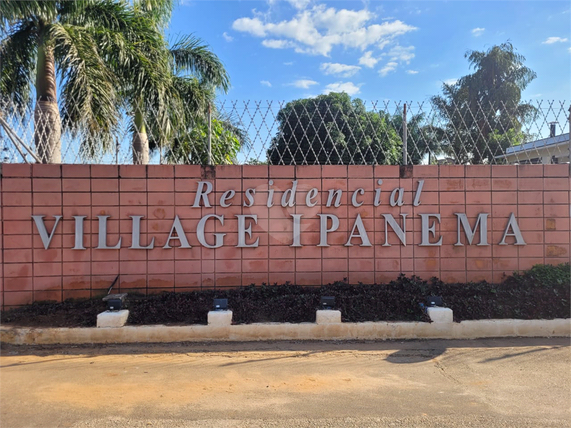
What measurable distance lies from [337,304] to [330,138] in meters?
2.41

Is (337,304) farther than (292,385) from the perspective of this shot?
Yes

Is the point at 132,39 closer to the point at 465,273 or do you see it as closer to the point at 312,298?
the point at 312,298

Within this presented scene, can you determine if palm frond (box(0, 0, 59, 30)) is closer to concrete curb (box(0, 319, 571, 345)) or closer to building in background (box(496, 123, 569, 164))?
concrete curb (box(0, 319, 571, 345))

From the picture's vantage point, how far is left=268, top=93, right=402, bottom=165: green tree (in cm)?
578

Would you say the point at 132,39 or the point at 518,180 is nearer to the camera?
the point at 518,180

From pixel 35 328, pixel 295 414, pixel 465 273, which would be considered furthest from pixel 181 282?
pixel 465 273

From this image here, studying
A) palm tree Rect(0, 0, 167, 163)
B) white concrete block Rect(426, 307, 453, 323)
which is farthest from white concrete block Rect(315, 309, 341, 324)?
palm tree Rect(0, 0, 167, 163)

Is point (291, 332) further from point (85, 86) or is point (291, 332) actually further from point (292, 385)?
point (85, 86)

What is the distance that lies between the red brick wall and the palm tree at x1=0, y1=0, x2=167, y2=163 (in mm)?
1200

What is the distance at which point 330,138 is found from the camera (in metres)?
6.00

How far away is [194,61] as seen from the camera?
11.8 metres

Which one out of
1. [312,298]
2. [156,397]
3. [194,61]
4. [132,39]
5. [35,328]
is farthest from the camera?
[194,61]

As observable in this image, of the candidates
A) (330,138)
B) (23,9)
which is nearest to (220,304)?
(330,138)

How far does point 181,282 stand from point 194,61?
8210 millimetres
